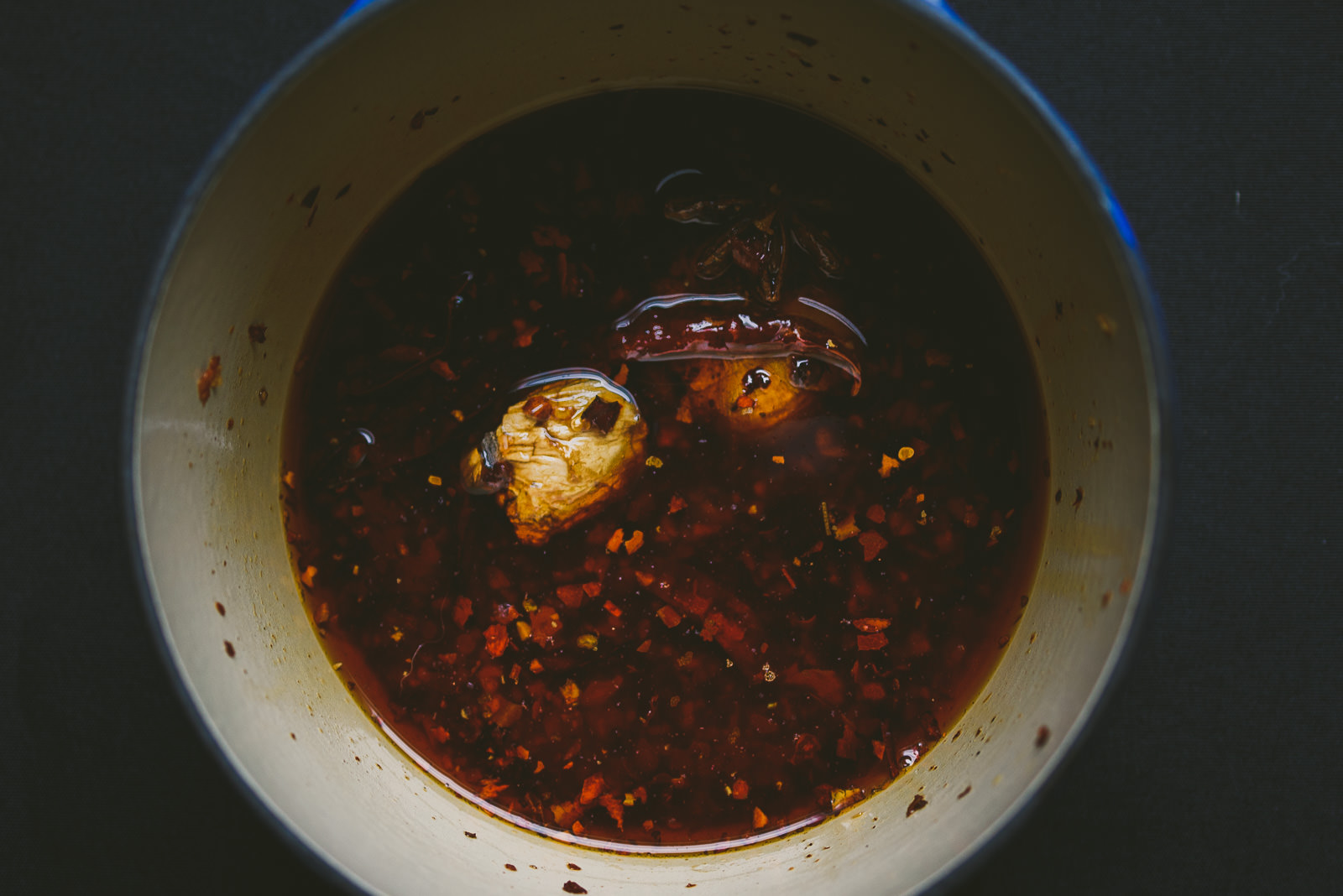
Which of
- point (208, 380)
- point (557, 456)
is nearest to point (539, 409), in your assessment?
point (557, 456)

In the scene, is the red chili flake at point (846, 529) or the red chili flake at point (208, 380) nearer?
the red chili flake at point (208, 380)

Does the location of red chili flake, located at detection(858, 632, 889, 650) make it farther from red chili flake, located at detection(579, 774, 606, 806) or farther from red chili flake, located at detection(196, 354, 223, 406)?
red chili flake, located at detection(196, 354, 223, 406)

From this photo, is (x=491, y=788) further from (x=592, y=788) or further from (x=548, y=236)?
(x=548, y=236)

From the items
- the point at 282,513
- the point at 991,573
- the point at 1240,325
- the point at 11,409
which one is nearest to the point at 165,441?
the point at 282,513

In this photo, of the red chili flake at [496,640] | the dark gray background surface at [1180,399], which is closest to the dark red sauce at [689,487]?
the red chili flake at [496,640]

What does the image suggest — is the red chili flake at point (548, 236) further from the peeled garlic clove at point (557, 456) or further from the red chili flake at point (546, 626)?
the red chili flake at point (546, 626)

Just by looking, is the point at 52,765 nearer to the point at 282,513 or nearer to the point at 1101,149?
the point at 282,513

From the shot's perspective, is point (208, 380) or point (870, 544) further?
point (870, 544)
